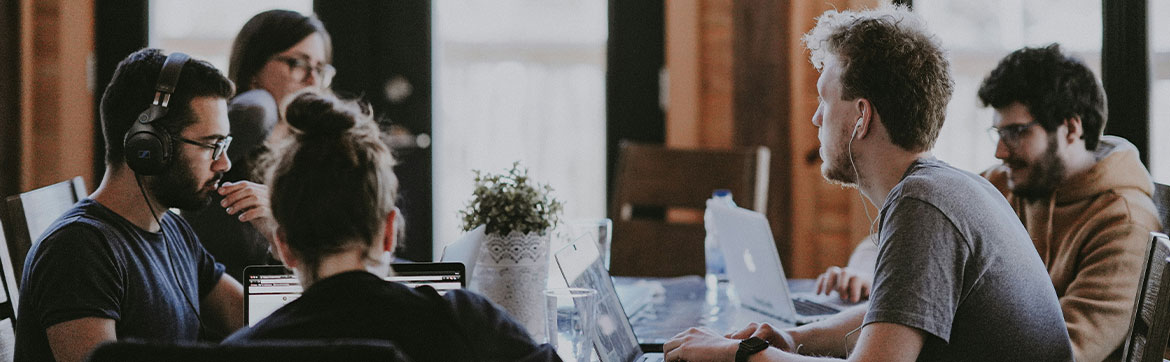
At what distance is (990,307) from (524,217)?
77 cm

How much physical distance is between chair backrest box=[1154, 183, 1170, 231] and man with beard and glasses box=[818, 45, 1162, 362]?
0.06ft

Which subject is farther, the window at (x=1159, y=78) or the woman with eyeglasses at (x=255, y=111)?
the window at (x=1159, y=78)

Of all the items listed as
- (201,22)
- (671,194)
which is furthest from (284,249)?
(201,22)

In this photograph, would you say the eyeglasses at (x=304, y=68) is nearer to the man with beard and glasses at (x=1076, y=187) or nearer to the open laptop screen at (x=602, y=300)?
the open laptop screen at (x=602, y=300)

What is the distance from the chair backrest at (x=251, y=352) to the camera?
0.81 meters

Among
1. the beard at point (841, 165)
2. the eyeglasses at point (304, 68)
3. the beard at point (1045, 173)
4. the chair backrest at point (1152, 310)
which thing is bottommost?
the chair backrest at point (1152, 310)

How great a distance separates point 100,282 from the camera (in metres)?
1.33

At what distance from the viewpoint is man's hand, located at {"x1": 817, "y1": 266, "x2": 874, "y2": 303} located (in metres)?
1.96

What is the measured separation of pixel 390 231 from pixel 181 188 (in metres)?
0.57

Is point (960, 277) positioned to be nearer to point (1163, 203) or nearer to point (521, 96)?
point (1163, 203)

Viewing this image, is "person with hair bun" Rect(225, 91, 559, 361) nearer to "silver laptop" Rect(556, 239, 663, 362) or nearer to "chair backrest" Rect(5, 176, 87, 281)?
"silver laptop" Rect(556, 239, 663, 362)

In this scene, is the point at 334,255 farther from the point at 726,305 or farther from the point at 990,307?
the point at 726,305

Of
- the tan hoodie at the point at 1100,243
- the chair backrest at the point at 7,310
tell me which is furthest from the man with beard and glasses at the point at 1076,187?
the chair backrest at the point at 7,310

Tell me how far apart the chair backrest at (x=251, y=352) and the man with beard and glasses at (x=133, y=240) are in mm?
495
